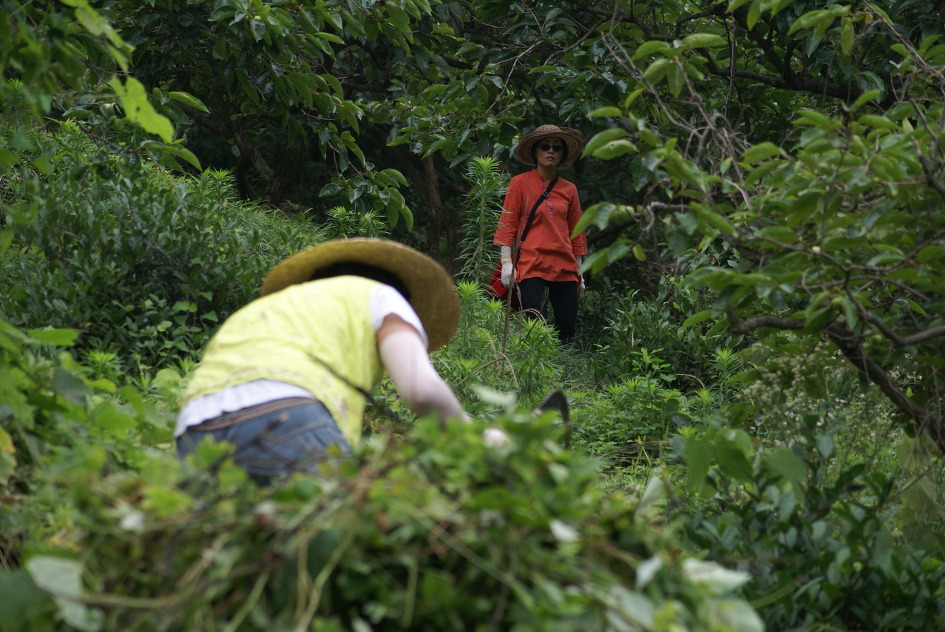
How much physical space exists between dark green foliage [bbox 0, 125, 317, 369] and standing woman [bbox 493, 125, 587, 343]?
2.13m

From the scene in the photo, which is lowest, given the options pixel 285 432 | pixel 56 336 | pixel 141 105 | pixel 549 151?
pixel 549 151

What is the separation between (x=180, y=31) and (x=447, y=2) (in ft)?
9.22

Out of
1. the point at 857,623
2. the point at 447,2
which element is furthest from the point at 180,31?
the point at 857,623

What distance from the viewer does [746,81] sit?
7.77 meters

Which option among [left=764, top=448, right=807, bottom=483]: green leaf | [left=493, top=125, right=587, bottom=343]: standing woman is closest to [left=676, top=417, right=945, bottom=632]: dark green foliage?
[left=764, top=448, right=807, bottom=483]: green leaf

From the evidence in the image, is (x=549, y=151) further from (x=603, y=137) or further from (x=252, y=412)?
(x=252, y=412)

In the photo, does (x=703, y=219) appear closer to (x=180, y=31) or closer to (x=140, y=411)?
(x=140, y=411)

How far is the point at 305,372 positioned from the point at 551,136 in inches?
195

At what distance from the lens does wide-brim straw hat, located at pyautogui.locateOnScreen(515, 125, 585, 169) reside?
23.2 feet

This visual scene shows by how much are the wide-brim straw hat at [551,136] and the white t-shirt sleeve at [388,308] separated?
15.1ft

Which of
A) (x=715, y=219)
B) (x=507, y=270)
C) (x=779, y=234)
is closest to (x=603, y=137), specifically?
(x=715, y=219)

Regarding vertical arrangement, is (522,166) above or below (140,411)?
below

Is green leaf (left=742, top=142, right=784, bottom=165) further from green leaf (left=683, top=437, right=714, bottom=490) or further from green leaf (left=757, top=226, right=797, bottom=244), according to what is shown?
green leaf (left=683, top=437, right=714, bottom=490)

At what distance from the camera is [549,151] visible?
7.14 metres
